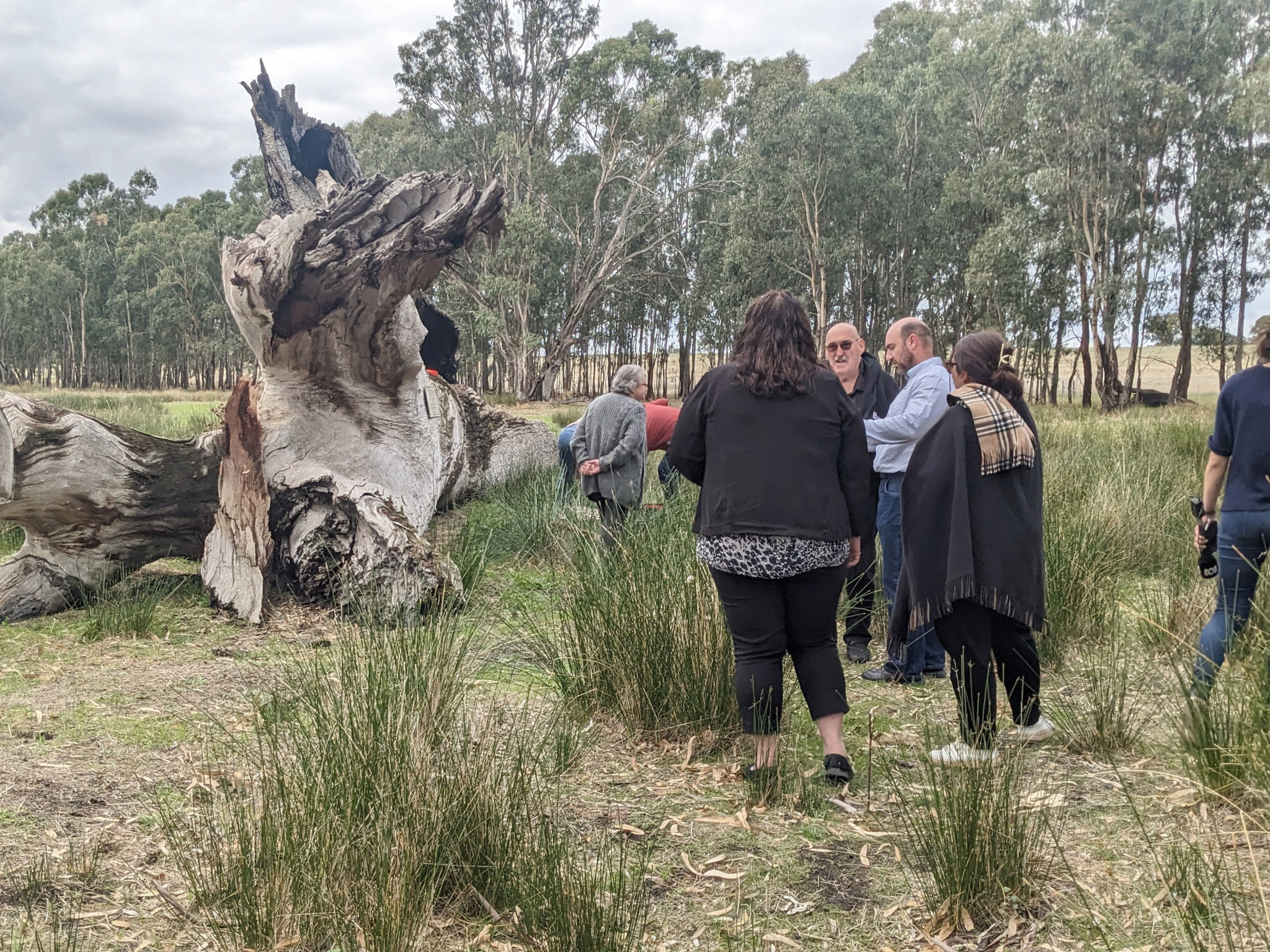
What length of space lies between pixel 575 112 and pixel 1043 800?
37.4 metres

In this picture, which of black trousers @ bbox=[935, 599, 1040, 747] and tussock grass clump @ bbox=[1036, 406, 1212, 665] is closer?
black trousers @ bbox=[935, 599, 1040, 747]

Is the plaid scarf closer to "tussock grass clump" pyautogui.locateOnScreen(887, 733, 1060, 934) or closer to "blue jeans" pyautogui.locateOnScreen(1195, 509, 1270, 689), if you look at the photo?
"blue jeans" pyautogui.locateOnScreen(1195, 509, 1270, 689)

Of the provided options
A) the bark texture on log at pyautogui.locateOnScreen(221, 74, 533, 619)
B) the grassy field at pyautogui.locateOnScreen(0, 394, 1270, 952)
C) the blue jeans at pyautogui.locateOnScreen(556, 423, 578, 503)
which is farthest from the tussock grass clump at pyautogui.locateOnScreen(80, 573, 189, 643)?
the blue jeans at pyautogui.locateOnScreen(556, 423, 578, 503)

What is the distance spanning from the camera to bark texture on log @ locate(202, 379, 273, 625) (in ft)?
20.0

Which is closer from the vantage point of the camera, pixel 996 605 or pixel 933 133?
pixel 996 605

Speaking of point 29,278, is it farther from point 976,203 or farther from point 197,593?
point 197,593

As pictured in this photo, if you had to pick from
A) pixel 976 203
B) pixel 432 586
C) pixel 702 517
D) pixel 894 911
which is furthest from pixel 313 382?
pixel 976 203

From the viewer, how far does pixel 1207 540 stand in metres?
4.02

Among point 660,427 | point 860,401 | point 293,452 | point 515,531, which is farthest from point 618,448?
point 293,452

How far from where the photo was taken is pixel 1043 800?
3.02 metres

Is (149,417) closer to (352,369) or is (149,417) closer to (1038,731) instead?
(352,369)

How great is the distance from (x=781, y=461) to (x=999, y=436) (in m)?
0.85

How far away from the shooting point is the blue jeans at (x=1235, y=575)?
3.72 meters

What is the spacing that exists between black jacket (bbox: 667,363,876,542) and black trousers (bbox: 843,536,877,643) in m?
1.77
